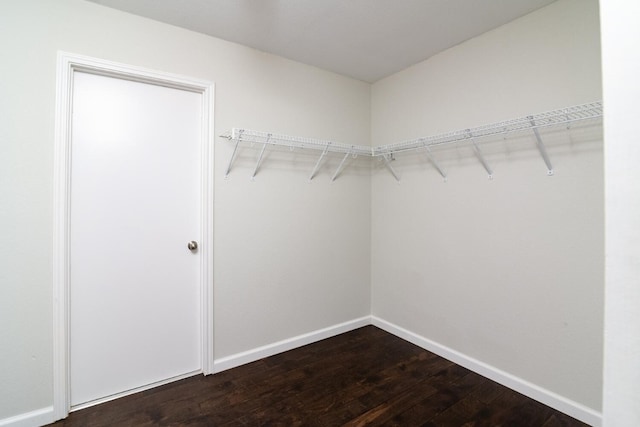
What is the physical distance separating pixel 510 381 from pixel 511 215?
1137 millimetres

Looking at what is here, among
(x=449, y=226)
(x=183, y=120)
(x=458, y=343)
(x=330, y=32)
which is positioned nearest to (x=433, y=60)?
(x=330, y=32)

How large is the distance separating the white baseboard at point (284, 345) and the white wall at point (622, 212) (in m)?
2.20

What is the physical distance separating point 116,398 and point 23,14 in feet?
7.66

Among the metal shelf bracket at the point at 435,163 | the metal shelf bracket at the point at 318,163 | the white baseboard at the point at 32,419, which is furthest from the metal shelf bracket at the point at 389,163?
the white baseboard at the point at 32,419

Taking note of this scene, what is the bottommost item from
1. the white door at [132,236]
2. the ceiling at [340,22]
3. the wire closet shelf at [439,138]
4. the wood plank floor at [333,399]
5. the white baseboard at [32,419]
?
the wood plank floor at [333,399]

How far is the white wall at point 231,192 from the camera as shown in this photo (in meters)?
1.59

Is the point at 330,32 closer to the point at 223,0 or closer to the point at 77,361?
the point at 223,0

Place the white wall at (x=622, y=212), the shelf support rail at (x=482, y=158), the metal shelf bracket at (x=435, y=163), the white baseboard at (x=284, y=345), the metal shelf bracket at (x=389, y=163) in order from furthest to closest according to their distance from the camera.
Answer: the metal shelf bracket at (x=389, y=163)
the metal shelf bracket at (x=435, y=163)
the white baseboard at (x=284, y=345)
the shelf support rail at (x=482, y=158)
the white wall at (x=622, y=212)

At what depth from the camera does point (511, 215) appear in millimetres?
1972

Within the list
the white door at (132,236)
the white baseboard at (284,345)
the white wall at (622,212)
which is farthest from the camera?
the white baseboard at (284,345)

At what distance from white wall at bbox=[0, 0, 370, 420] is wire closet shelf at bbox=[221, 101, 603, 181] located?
0.36 ft

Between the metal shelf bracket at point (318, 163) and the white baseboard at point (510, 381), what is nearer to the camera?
the white baseboard at point (510, 381)

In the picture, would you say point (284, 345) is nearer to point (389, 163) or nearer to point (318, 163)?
point (318, 163)

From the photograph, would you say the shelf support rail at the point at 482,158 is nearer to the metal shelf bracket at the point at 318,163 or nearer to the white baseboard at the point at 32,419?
the metal shelf bracket at the point at 318,163
